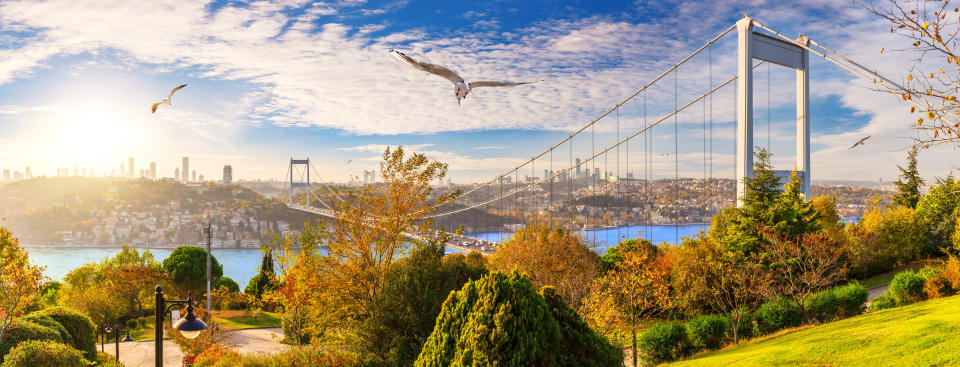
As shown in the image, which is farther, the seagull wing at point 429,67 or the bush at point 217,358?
the bush at point 217,358

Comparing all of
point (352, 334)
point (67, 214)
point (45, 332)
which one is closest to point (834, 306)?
point (352, 334)

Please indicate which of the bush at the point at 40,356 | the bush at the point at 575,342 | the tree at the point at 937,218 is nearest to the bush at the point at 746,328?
the bush at the point at 575,342

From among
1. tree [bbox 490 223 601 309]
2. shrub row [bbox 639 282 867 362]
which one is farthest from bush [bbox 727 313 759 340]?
tree [bbox 490 223 601 309]

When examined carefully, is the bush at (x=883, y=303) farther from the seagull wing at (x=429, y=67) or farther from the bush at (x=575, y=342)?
the seagull wing at (x=429, y=67)

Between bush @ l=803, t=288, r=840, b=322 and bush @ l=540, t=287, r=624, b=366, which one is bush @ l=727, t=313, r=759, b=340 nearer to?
bush @ l=803, t=288, r=840, b=322

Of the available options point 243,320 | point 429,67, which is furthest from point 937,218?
point 243,320

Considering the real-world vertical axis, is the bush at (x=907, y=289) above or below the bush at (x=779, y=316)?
above

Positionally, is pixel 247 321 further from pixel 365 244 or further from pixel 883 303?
pixel 883 303
